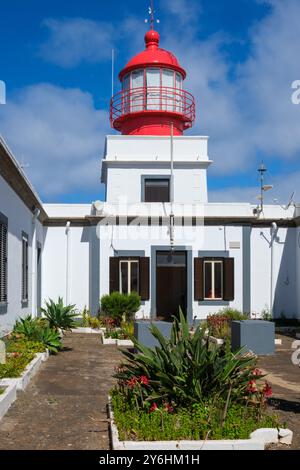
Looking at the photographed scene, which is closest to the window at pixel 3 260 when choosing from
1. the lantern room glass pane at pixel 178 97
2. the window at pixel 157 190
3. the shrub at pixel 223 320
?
the shrub at pixel 223 320

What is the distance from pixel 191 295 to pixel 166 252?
5.68 ft

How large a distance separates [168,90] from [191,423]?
736 inches

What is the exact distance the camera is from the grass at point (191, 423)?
6.29 m

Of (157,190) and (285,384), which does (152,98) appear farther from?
(285,384)

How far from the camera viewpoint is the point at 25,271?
55.5 ft

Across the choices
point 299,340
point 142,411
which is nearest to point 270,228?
point 299,340

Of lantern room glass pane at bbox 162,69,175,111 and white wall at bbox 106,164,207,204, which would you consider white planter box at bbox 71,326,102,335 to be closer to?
white wall at bbox 106,164,207,204

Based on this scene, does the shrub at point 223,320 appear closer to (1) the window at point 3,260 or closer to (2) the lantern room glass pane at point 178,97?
(1) the window at point 3,260

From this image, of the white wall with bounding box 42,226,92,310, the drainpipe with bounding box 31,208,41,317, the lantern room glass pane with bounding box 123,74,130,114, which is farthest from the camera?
the lantern room glass pane with bounding box 123,74,130,114

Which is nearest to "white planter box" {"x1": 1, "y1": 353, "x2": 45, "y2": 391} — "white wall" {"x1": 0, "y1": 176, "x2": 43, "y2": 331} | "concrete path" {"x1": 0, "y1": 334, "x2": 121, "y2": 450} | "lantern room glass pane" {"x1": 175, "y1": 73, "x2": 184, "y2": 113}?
"concrete path" {"x1": 0, "y1": 334, "x2": 121, "y2": 450}

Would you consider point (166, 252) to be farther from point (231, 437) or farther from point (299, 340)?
point (231, 437)

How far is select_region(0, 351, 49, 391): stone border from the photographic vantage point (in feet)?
29.2

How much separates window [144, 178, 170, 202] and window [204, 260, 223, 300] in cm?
288

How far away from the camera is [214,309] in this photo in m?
20.9
